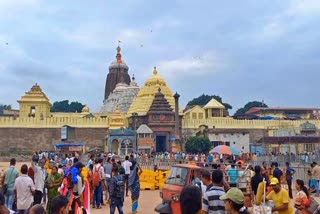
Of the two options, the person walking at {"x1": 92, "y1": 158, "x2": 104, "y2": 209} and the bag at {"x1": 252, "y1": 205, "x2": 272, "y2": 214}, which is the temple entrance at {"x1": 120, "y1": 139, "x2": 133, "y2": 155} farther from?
the bag at {"x1": 252, "y1": 205, "x2": 272, "y2": 214}

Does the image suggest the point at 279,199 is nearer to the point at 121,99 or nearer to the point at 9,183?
the point at 9,183

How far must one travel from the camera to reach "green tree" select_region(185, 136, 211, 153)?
44531 mm

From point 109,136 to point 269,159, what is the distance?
2064 cm

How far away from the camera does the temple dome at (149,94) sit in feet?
161

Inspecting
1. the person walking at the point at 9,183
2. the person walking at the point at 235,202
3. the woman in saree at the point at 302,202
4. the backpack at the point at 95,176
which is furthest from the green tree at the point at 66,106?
the person walking at the point at 235,202

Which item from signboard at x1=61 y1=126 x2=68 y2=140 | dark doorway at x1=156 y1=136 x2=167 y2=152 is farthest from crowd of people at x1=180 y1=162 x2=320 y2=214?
signboard at x1=61 y1=126 x2=68 y2=140

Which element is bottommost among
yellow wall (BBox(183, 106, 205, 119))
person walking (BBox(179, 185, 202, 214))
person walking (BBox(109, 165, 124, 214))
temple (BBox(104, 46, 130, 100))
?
person walking (BBox(109, 165, 124, 214))

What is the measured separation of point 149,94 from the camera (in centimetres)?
5162

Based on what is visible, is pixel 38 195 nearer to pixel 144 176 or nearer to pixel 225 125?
pixel 144 176

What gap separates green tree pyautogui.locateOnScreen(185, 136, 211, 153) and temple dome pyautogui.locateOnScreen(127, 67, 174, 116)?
5.91 meters

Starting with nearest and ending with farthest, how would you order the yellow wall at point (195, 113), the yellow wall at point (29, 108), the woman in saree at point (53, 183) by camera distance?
1. the woman in saree at point (53, 183)
2. the yellow wall at point (29, 108)
3. the yellow wall at point (195, 113)

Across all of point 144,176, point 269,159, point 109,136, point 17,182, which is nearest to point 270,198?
point 17,182

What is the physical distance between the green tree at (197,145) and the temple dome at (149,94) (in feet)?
19.4

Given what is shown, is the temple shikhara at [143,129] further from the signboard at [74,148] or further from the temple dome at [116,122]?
the signboard at [74,148]
